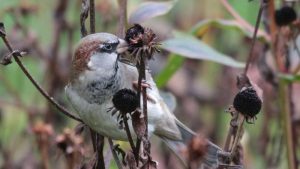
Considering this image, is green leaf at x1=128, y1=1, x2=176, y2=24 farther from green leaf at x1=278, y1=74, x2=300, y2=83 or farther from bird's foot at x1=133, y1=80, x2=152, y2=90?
bird's foot at x1=133, y1=80, x2=152, y2=90

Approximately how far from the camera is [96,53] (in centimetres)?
227

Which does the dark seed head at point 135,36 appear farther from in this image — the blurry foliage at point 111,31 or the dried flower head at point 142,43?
the blurry foliage at point 111,31

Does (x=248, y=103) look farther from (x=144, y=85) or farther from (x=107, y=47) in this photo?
(x=107, y=47)

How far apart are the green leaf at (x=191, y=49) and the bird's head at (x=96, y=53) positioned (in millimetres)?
700

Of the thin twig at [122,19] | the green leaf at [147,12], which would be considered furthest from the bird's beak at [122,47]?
the green leaf at [147,12]

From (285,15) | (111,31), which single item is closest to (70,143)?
(285,15)

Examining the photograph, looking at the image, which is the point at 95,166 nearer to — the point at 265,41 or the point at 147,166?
the point at 147,166

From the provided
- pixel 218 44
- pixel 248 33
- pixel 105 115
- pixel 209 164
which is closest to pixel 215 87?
pixel 218 44

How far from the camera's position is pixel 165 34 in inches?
204

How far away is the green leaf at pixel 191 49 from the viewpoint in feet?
9.82

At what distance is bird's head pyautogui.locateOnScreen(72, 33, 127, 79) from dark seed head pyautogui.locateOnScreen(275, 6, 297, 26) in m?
0.87

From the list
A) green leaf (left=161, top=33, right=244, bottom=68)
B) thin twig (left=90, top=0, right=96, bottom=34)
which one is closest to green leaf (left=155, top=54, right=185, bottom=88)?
green leaf (left=161, top=33, right=244, bottom=68)

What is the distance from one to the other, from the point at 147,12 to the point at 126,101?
0.95 metres

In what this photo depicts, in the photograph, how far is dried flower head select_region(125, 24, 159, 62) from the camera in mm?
1879
